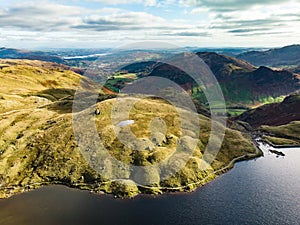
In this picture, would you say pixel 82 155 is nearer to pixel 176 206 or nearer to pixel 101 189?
pixel 101 189

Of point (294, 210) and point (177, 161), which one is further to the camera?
point (177, 161)

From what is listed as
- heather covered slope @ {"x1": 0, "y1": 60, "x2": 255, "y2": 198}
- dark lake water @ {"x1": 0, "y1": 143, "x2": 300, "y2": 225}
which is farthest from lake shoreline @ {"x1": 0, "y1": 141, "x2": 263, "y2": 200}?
dark lake water @ {"x1": 0, "y1": 143, "x2": 300, "y2": 225}

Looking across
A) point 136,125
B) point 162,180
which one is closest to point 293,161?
point 162,180

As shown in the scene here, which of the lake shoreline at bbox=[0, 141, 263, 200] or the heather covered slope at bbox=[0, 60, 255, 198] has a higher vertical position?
the heather covered slope at bbox=[0, 60, 255, 198]

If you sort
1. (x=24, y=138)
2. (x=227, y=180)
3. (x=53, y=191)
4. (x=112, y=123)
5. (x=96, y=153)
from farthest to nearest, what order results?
(x=112, y=123), (x=24, y=138), (x=96, y=153), (x=227, y=180), (x=53, y=191)

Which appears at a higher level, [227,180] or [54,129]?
[54,129]

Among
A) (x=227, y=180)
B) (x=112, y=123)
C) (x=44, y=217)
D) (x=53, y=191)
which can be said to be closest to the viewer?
(x=44, y=217)

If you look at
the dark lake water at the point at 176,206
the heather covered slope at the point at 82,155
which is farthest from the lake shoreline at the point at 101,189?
the dark lake water at the point at 176,206

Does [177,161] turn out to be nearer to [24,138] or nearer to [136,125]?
[136,125]

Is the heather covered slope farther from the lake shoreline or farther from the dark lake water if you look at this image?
the dark lake water
